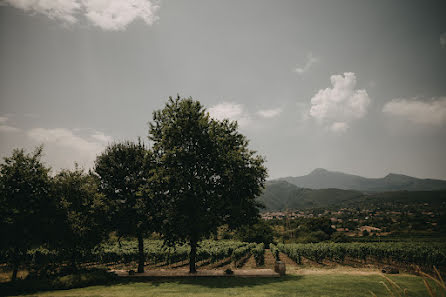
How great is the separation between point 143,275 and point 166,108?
709 inches

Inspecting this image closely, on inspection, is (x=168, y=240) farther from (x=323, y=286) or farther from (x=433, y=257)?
(x=433, y=257)

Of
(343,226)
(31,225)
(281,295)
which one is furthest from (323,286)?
(343,226)

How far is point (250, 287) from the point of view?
17781mm

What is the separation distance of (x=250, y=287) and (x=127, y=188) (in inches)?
635

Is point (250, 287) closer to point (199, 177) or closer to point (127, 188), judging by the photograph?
point (199, 177)

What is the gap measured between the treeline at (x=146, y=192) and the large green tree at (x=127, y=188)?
4.1 inches

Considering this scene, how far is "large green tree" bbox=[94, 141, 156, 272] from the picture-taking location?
76.8 ft

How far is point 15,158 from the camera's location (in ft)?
69.1

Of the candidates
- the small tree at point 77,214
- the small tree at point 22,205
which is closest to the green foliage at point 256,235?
the small tree at point 77,214

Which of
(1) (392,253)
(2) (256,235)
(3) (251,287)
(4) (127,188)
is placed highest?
(4) (127,188)

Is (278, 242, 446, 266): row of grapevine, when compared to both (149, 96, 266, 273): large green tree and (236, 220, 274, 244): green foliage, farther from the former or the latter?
(236, 220, 274, 244): green foliage

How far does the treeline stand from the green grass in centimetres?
446

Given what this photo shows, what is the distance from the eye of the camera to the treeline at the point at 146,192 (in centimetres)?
2066

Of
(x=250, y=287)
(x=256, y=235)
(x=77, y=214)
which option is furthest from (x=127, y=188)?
(x=256, y=235)
